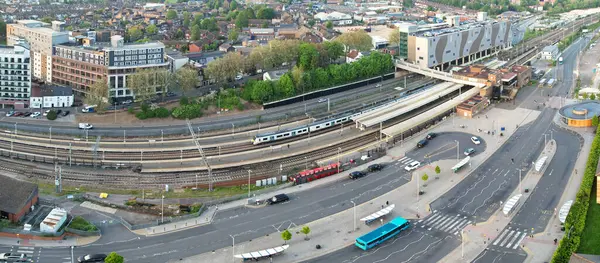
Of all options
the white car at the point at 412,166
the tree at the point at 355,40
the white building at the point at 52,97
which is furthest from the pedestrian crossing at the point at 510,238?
the tree at the point at 355,40

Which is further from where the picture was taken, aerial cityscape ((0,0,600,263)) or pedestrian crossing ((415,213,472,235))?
pedestrian crossing ((415,213,472,235))

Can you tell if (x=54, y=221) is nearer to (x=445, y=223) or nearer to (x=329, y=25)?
(x=445, y=223)

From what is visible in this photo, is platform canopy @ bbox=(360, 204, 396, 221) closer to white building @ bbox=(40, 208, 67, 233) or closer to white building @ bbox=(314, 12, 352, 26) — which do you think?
white building @ bbox=(40, 208, 67, 233)

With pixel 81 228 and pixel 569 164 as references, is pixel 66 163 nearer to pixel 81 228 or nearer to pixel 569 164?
pixel 81 228

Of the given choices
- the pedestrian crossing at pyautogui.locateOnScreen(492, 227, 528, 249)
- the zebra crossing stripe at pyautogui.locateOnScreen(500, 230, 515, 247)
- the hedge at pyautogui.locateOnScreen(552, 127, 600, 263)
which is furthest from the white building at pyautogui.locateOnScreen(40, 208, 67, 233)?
the hedge at pyautogui.locateOnScreen(552, 127, 600, 263)

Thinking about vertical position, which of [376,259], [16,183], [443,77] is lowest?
[376,259]

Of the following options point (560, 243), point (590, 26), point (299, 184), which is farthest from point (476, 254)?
point (590, 26)
